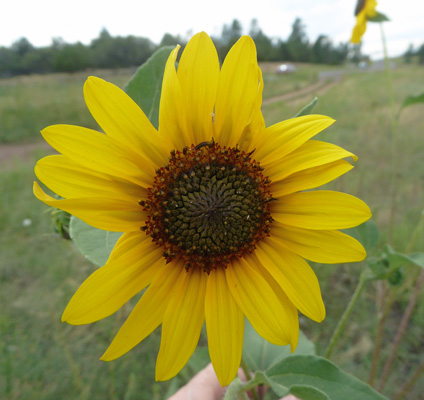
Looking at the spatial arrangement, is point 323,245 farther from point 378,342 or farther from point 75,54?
point 75,54

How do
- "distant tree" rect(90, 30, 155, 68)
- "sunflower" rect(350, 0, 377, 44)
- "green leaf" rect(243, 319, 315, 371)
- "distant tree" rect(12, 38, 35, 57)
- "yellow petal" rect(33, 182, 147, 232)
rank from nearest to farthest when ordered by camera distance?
"yellow petal" rect(33, 182, 147, 232) → "green leaf" rect(243, 319, 315, 371) → "sunflower" rect(350, 0, 377, 44) → "distant tree" rect(90, 30, 155, 68) → "distant tree" rect(12, 38, 35, 57)

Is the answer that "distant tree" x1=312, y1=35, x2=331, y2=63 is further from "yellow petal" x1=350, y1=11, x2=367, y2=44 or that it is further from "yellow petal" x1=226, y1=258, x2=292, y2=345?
"yellow petal" x1=226, y1=258, x2=292, y2=345

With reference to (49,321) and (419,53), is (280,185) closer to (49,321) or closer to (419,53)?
(49,321)

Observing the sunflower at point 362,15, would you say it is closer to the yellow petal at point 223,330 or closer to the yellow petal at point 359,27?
the yellow petal at point 359,27

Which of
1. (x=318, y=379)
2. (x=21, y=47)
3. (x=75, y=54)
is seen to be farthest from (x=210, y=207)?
(x=21, y=47)

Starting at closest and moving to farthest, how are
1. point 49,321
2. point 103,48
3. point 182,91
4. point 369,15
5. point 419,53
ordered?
1. point 182,91
2. point 369,15
3. point 49,321
4. point 103,48
5. point 419,53

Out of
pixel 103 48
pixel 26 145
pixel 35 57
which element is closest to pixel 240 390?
pixel 26 145

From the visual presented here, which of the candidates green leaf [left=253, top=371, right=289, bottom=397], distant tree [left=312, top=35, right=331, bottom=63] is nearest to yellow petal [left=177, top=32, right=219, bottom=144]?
green leaf [left=253, top=371, right=289, bottom=397]

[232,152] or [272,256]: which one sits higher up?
[232,152]
